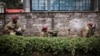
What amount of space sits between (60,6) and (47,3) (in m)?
0.62

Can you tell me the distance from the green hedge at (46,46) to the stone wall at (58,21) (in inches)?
65.1

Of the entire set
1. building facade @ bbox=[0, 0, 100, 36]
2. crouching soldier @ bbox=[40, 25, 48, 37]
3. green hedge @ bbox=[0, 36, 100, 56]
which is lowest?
green hedge @ bbox=[0, 36, 100, 56]

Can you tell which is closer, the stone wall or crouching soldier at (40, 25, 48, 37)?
crouching soldier at (40, 25, 48, 37)

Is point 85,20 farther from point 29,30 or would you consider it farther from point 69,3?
point 29,30

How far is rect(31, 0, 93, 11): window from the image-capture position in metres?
18.0

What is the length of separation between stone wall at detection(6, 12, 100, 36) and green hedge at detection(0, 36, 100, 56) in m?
1.65

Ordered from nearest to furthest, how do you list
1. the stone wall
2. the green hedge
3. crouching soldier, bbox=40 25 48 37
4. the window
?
the green hedge
crouching soldier, bbox=40 25 48 37
the stone wall
the window

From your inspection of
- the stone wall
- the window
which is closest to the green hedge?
the stone wall

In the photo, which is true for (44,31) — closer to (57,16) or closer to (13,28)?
(57,16)

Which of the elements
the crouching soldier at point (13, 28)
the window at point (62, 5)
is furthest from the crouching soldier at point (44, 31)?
the window at point (62, 5)

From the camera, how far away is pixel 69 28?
57.6 ft

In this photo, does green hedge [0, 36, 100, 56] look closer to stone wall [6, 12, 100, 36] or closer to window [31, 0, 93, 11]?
stone wall [6, 12, 100, 36]

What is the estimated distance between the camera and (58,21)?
57.2 feet

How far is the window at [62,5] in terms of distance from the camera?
1795cm
